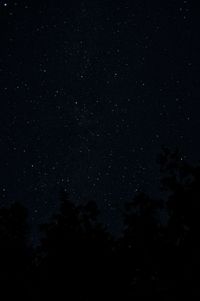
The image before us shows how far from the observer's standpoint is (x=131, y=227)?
16.5m

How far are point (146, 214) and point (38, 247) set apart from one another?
13.2 ft

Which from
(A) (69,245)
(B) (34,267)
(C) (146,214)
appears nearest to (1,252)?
(B) (34,267)

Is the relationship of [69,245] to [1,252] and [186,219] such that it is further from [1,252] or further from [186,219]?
[186,219]

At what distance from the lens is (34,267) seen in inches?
700

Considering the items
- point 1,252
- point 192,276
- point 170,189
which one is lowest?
point 192,276

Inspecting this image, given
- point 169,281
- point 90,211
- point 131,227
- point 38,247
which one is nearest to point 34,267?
point 38,247

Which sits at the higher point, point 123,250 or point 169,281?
point 123,250

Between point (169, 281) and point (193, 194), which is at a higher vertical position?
point (193, 194)

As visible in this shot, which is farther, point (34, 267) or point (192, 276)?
point (34, 267)

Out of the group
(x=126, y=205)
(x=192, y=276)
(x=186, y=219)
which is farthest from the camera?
(x=126, y=205)

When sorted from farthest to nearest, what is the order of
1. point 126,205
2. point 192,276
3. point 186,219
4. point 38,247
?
point 38,247 → point 126,205 → point 186,219 → point 192,276

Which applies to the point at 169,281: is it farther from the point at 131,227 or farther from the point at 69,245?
the point at 69,245

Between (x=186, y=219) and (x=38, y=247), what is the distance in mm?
5800

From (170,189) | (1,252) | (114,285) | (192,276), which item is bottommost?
(192,276)
